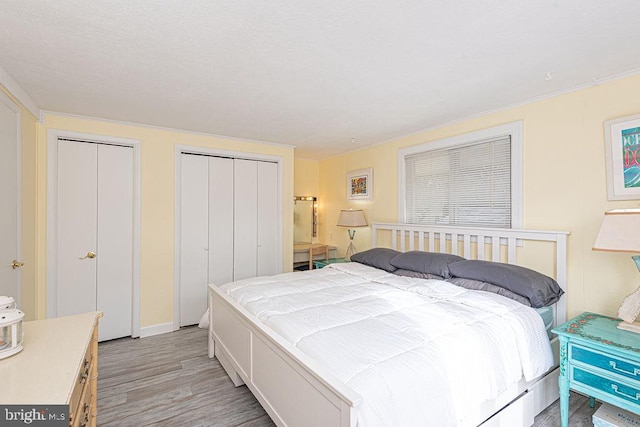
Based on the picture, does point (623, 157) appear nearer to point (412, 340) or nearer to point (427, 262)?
point (427, 262)

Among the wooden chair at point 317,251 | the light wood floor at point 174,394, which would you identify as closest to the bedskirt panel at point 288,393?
the light wood floor at point 174,394

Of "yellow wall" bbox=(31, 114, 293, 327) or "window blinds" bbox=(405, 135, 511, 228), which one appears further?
"yellow wall" bbox=(31, 114, 293, 327)

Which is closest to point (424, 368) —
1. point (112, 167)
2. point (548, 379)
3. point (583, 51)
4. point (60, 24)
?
point (548, 379)

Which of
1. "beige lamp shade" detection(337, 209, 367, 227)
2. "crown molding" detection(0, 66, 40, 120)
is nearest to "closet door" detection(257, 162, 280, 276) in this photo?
"beige lamp shade" detection(337, 209, 367, 227)

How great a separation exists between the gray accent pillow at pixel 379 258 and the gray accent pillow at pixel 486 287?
0.71 meters

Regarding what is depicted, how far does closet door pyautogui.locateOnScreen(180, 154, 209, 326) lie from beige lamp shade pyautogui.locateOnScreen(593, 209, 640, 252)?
3.95 m

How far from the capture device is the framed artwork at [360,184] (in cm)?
450

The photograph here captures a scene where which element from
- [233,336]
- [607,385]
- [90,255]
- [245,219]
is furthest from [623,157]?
[90,255]

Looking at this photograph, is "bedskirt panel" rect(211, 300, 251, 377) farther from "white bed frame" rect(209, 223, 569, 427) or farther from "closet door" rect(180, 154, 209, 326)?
"closet door" rect(180, 154, 209, 326)

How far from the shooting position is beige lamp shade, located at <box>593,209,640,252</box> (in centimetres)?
182

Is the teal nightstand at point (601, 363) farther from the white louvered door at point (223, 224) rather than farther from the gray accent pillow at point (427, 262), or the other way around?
the white louvered door at point (223, 224)

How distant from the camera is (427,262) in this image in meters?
3.01

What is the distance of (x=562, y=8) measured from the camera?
1.53m

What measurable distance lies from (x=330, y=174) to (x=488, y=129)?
280cm
